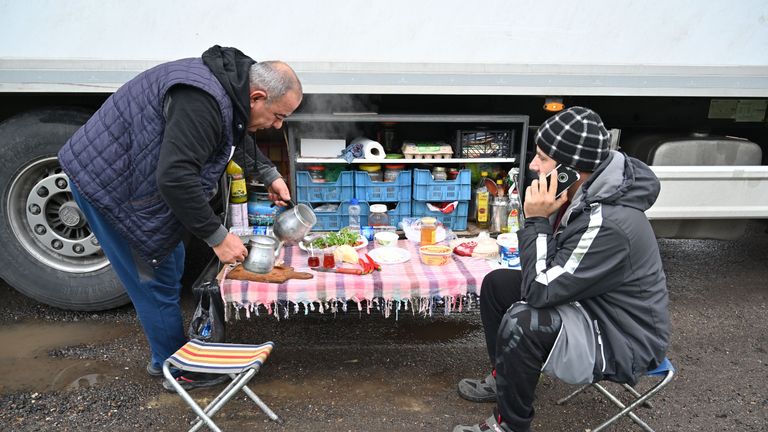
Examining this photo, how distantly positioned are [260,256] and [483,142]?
190 cm

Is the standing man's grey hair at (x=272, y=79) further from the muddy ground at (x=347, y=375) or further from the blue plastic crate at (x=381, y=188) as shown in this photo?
the muddy ground at (x=347, y=375)

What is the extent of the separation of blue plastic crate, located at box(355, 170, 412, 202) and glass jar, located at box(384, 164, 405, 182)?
0.16 ft

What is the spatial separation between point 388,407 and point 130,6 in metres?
2.81

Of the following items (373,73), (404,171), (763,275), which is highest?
(373,73)

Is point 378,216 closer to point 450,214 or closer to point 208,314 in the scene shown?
point 450,214

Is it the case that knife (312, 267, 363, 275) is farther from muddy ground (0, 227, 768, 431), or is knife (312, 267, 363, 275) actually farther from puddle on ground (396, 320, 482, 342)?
puddle on ground (396, 320, 482, 342)

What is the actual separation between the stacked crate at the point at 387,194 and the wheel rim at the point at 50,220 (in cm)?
180

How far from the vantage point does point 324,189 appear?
3.63m

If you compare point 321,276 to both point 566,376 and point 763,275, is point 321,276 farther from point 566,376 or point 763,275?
point 763,275

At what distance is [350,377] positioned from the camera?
2.93 m

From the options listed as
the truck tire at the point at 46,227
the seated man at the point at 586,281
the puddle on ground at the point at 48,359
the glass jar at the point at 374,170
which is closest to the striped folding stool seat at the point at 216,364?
the puddle on ground at the point at 48,359

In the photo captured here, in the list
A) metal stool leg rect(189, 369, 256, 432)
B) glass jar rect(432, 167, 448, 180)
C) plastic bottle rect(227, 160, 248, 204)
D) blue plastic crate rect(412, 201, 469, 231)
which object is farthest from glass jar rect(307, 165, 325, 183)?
metal stool leg rect(189, 369, 256, 432)

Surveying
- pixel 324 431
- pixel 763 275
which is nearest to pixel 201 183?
pixel 324 431

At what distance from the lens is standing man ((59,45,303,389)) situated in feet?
6.72
